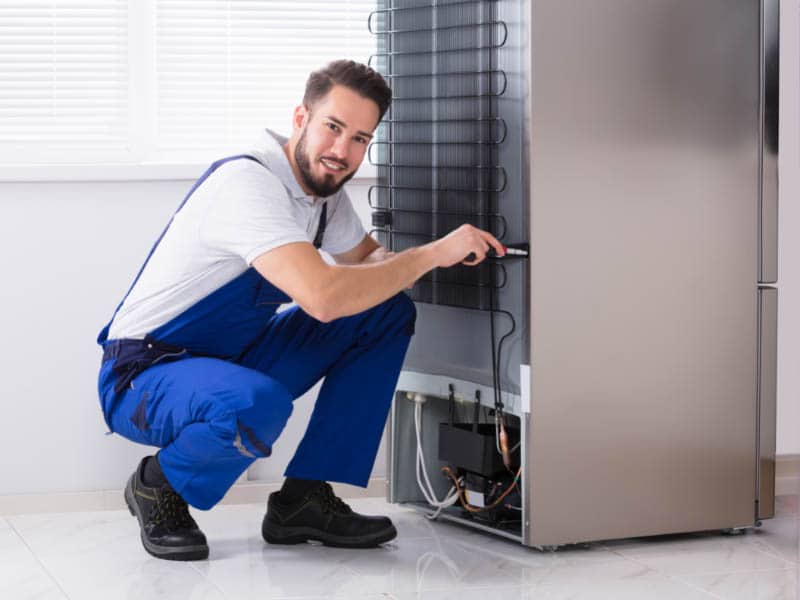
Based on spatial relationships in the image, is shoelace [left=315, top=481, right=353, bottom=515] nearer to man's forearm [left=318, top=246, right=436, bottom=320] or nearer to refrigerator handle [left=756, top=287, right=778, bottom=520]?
man's forearm [left=318, top=246, right=436, bottom=320]

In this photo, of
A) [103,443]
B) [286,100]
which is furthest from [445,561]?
[286,100]

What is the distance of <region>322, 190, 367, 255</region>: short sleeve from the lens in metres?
2.68

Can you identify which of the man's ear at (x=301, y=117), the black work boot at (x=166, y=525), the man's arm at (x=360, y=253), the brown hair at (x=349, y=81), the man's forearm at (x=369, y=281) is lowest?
the black work boot at (x=166, y=525)

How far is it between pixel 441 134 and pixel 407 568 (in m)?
0.88

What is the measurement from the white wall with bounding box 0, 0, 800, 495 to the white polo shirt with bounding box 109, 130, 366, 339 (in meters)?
0.38

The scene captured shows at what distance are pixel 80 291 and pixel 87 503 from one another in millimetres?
485

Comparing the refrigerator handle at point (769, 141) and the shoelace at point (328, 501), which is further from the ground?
the refrigerator handle at point (769, 141)

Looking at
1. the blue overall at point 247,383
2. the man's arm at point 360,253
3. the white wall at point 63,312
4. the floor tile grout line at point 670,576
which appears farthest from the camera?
the white wall at point 63,312

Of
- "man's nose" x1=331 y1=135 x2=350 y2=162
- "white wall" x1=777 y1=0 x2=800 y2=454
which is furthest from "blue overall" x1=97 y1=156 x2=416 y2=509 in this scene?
"white wall" x1=777 y1=0 x2=800 y2=454

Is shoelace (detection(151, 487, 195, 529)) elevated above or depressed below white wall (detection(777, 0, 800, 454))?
below

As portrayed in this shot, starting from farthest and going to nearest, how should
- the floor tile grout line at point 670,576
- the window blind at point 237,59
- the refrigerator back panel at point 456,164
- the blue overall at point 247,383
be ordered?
the window blind at point 237,59
the refrigerator back panel at point 456,164
the blue overall at point 247,383
the floor tile grout line at point 670,576

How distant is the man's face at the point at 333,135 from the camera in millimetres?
2455

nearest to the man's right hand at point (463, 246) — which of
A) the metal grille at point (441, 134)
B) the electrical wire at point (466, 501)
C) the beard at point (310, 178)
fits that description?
the metal grille at point (441, 134)

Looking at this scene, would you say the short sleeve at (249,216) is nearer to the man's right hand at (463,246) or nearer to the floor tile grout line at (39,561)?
the man's right hand at (463,246)
